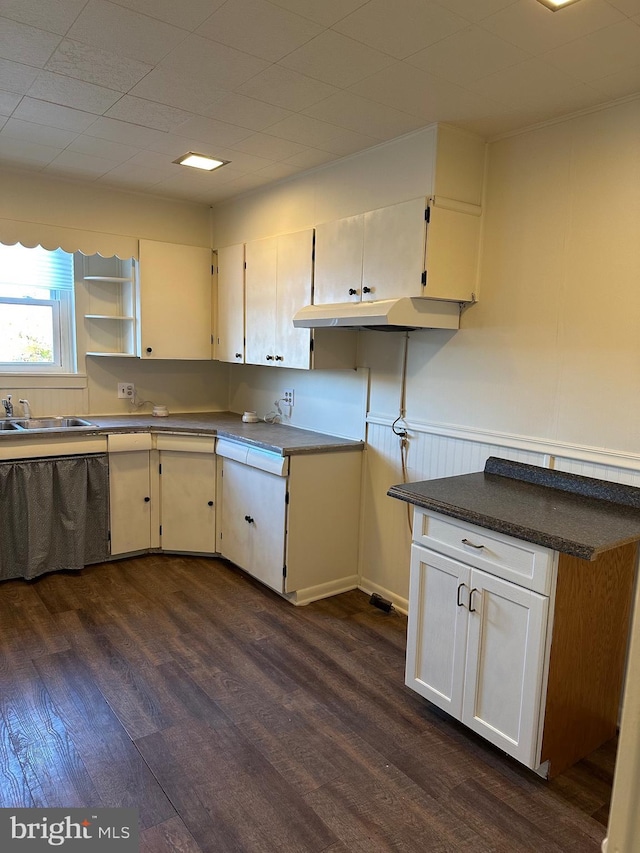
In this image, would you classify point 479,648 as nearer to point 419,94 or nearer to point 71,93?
point 419,94

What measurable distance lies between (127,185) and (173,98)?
163 cm

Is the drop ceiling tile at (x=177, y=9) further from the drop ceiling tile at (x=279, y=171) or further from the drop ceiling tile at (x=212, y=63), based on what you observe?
the drop ceiling tile at (x=279, y=171)

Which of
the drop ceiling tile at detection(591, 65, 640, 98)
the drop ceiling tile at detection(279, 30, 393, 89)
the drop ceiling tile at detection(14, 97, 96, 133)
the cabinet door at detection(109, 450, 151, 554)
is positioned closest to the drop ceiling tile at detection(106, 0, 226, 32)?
the drop ceiling tile at detection(279, 30, 393, 89)

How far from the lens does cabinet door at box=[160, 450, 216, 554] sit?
12.7 ft

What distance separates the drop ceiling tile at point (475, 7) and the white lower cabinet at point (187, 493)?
2.70 metres

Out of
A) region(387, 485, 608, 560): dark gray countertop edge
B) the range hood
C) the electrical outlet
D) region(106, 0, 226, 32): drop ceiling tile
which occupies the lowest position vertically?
region(387, 485, 608, 560): dark gray countertop edge

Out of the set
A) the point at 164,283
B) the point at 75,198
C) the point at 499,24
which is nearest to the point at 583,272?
the point at 499,24

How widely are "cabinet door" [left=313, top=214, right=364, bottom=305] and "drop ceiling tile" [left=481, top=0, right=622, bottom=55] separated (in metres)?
1.20

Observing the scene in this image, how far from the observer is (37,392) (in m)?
3.99

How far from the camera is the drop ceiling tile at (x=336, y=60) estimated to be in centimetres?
194

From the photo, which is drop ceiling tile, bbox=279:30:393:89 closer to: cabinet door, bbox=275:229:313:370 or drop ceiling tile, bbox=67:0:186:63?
drop ceiling tile, bbox=67:0:186:63

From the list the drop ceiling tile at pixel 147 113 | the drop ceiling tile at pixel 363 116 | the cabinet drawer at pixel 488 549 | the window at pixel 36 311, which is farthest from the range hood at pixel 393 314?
the window at pixel 36 311

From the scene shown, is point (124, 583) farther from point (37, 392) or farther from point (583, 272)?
point (583, 272)

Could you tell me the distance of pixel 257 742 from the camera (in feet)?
7.17
